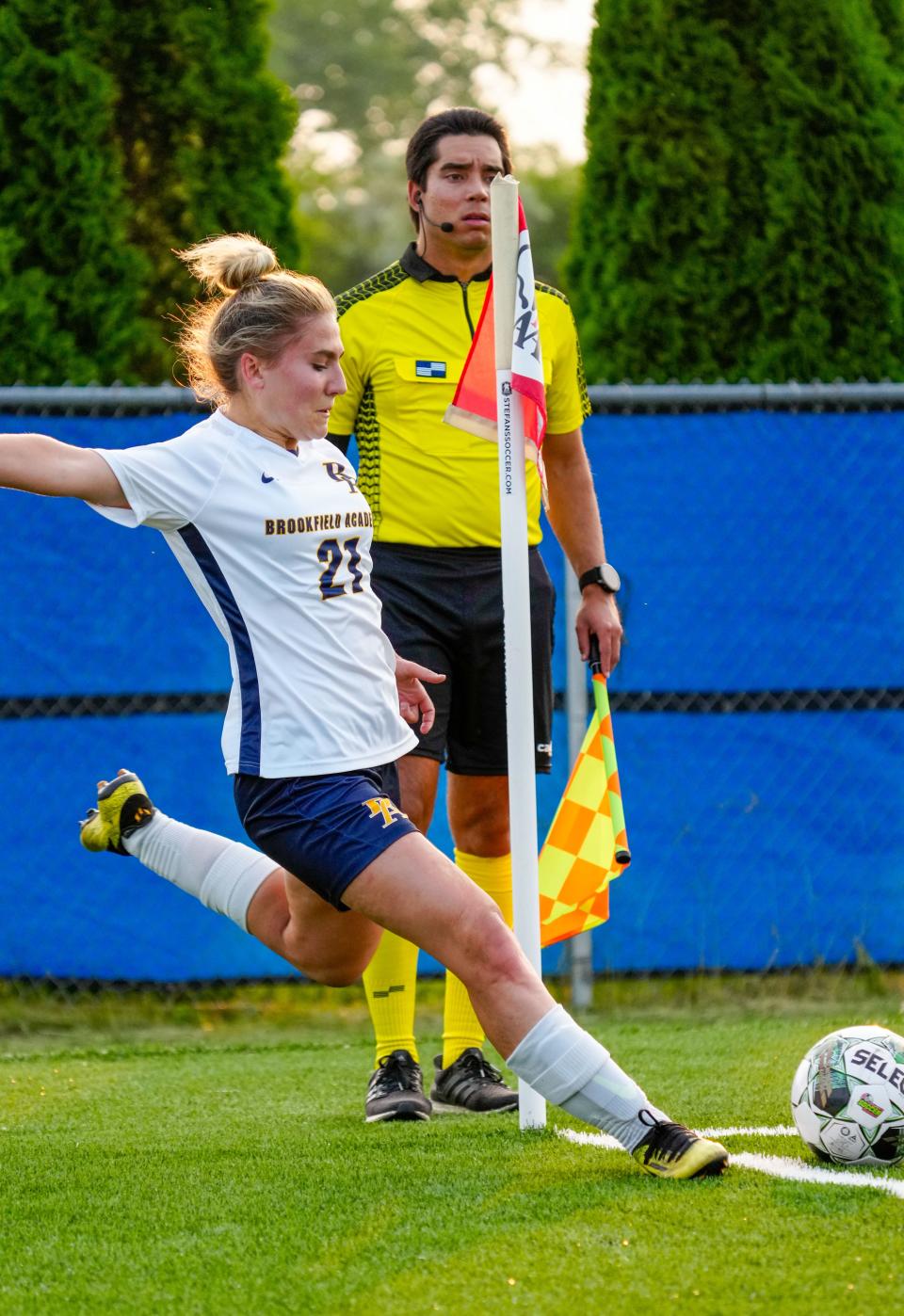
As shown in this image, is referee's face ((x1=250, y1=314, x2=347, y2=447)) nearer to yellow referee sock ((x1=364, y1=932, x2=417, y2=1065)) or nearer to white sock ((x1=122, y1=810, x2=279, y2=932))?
white sock ((x1=122, y1=810, x2=279, y2=932))

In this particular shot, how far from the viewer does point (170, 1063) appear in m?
5.46

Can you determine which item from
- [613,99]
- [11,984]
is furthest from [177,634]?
[613,99]

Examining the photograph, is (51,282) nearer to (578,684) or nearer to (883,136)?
(578,684)

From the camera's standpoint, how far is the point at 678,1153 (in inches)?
128

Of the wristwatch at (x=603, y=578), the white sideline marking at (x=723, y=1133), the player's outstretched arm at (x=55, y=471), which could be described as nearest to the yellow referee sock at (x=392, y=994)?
the white sideline marking at (x=723, y=1133)

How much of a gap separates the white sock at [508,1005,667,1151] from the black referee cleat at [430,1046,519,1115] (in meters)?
1.07

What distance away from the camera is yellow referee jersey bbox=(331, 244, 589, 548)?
4.34 m

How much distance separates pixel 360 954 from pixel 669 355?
3.85 metres

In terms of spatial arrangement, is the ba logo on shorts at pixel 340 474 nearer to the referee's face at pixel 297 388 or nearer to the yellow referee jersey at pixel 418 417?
the referee's face at pixel 297 388

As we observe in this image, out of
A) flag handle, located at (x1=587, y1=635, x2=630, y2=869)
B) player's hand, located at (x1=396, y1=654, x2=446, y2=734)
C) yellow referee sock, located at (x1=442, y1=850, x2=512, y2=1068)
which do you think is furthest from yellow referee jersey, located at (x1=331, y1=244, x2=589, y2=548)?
yellow referee sock, located at (x1=442, y1=850, x2=512, y2=1068)

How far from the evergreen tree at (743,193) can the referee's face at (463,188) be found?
→ 268 centimetres

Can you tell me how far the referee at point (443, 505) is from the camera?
432 centimetres

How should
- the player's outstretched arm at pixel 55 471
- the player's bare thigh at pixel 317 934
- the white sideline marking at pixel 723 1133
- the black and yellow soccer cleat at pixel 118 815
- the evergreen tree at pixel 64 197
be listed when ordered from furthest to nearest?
the evergreen tree at pixel 64 197 → the black and yellow soccer cleat at pixel 118 815 → the white sideline marking at pixel 723 1133 → the player's bare thigh at pixel 317 934 → the player's outstretched arm at pixel 55 471

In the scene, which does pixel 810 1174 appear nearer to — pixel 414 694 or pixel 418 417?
pixel 414 694
